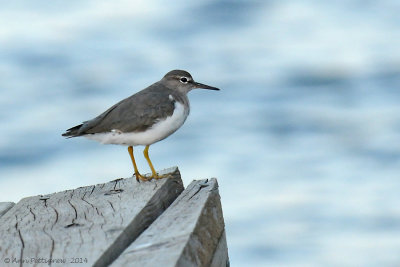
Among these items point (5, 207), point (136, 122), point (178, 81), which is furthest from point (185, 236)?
point (178, 81)

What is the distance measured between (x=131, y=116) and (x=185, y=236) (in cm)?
409

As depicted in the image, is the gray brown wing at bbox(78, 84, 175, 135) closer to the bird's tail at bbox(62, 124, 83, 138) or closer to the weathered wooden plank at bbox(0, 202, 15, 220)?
the bird's tail at bbox(62, 124, 83, 138)

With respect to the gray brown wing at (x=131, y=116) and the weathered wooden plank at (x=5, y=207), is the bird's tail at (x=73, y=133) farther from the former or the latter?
the weathered wooden plank at (x=5, y=207)

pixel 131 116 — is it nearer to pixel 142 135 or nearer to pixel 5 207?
pixel 142 135

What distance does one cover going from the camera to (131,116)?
25.9ft

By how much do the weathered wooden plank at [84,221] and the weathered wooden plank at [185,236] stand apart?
123mm

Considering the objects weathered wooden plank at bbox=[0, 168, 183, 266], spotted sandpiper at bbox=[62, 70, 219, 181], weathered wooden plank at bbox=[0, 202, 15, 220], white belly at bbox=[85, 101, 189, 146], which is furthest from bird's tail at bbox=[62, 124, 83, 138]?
weathered wooden plank at bbox=[0, 202, 15, 220]

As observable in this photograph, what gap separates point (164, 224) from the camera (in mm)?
4363

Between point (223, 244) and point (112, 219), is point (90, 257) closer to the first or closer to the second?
point (112, 219)

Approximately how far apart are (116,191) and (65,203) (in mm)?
402

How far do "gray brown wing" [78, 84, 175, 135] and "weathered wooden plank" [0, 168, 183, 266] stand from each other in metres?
2.05

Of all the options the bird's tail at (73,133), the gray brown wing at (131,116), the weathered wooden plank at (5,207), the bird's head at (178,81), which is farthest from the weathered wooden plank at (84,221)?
the bird's head at (178,81)

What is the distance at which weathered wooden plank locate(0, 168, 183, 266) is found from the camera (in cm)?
398

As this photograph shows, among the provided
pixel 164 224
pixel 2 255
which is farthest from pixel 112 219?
pixel 2 255
